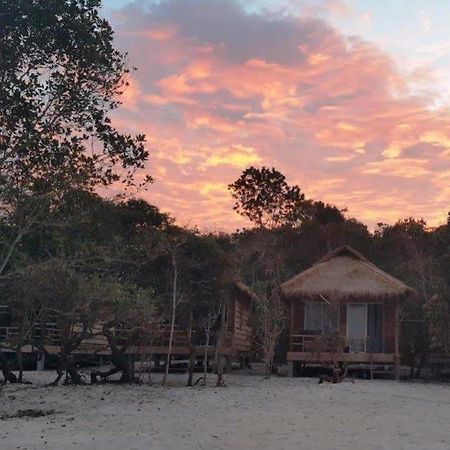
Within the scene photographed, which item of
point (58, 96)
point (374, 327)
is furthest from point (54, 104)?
point (374, 327)

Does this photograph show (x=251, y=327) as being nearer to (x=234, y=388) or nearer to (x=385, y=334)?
(x=385, y=334)

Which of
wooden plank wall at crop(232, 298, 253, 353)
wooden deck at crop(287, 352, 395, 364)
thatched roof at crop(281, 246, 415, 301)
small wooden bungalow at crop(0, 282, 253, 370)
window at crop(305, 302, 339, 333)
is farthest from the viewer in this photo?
wooden plank wall at crop(232, 298, 253, 353)

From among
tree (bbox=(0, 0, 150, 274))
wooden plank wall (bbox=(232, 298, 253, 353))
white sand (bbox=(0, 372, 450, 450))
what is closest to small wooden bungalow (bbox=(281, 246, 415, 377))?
wooden plank wall (bbox=(232, 298, 253, 353))

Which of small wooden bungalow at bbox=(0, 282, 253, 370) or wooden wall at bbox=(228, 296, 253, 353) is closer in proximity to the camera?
small wooden bungalow at bbox=(0, 282, 253, 370)

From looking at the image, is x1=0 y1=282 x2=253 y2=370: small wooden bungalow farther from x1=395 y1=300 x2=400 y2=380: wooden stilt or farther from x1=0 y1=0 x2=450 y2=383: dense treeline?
x1=395 y1=300 x2=400 y2=380: wooden stilt

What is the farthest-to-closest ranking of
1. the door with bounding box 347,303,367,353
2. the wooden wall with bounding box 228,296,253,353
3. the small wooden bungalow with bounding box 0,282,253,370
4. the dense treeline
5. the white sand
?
the wooden wall with bounding box 228,296,253,353 < the door with bounding box 347,303,367,353 < the small wooden bungalow with bounding box 0,282,253,370 < the dense treeline < the white sand

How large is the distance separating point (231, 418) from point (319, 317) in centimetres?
1271

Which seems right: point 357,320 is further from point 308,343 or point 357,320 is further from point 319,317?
point 308,343

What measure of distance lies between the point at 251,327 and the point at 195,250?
9.44 meters

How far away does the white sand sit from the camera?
9.79 meters

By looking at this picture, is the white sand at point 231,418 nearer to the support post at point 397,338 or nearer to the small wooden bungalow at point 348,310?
the support post at point 397,338

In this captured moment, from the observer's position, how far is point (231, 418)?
12.2m

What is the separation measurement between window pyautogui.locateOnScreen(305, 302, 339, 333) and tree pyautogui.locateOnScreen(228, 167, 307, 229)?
13.8 meters

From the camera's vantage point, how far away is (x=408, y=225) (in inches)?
1671
